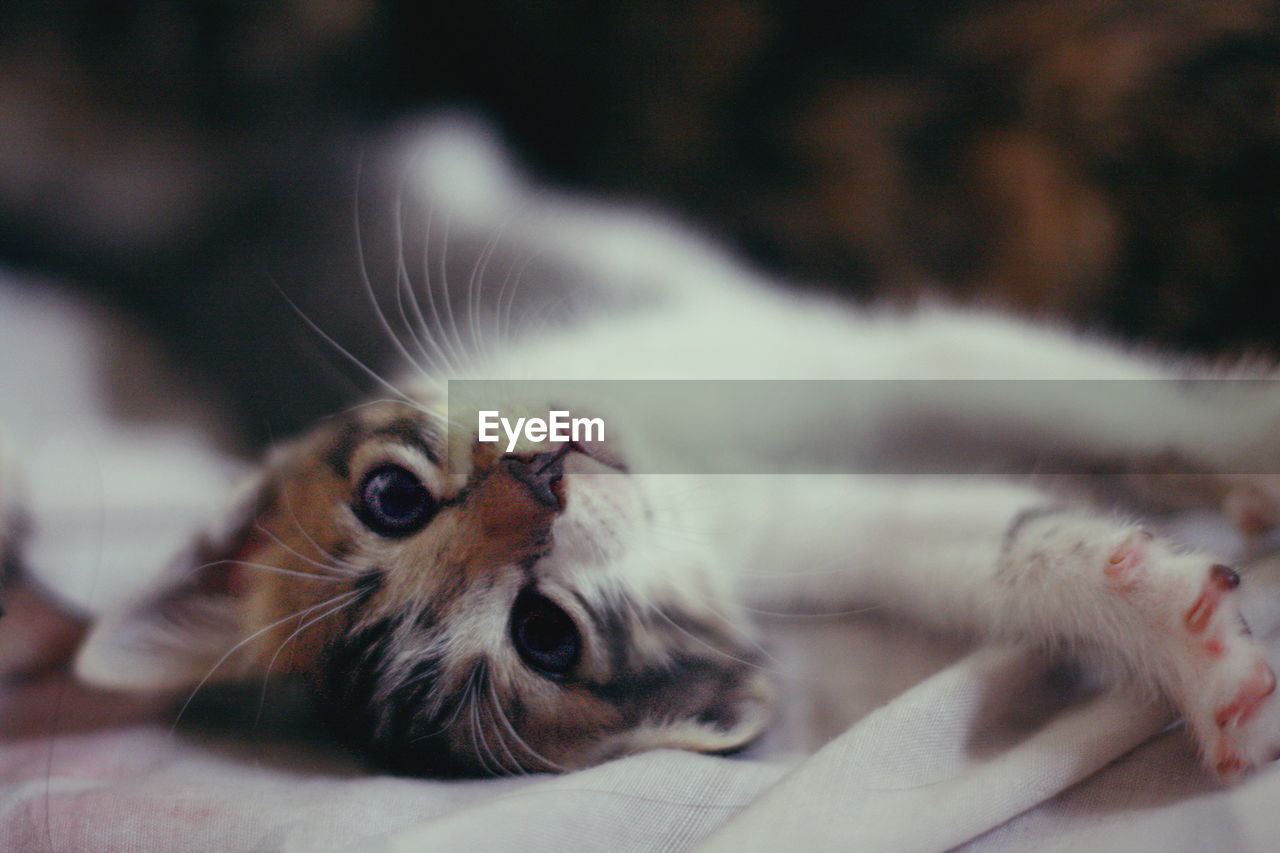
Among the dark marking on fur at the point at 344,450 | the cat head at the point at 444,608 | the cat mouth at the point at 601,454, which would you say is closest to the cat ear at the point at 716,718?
the cat head at the point at 444,608

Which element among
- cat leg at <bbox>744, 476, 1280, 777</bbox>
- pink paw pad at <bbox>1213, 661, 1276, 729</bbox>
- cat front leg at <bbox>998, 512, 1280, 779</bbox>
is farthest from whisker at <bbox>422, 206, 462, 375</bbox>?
pink paw pad at <bbox>1213, 661, 1276, 729</bbox>

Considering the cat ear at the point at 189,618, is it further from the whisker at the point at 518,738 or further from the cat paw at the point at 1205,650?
the cat paw at the point at 1205,650

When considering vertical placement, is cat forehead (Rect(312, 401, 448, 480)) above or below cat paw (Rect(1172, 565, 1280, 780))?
above

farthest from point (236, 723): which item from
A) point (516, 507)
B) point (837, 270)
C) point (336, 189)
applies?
point (837, 270)

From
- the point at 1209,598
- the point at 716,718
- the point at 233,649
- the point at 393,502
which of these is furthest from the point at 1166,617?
the point at 233,649

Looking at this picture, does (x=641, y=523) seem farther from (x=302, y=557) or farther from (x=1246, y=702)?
(x=1246, y=702)

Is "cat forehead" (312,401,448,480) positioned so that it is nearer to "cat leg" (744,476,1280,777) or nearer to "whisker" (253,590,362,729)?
"whisker" (253,590,362,729)

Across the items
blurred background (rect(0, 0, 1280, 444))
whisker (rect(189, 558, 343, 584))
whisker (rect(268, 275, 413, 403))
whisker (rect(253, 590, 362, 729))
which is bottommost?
whisker (rect(253, 590, 362, 729))
